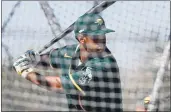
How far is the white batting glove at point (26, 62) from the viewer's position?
1.60 meters

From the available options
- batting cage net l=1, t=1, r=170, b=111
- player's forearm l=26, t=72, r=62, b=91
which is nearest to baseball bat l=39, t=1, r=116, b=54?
batting cage net l=1, t=1, r=170, b=111

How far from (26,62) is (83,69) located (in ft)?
0.76

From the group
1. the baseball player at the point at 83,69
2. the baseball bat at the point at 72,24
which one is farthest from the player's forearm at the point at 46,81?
the baseball bat at the point at 72,24

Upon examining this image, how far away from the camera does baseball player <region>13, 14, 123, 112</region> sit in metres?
1.54

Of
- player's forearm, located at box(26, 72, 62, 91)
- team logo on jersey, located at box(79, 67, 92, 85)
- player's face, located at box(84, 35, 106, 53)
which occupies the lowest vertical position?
player's forearm, located at box(26, 72, 62, 91)

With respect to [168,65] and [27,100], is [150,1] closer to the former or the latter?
[168,65]

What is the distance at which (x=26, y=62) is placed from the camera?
5.27 feet

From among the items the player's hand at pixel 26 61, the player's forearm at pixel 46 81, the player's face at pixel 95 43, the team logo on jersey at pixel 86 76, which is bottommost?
the player's forearm at pixel 46 81

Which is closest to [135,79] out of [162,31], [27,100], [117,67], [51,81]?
[117,67]

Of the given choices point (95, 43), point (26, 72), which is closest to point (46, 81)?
point (26, 72)

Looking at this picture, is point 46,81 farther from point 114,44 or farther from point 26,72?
point 114,44

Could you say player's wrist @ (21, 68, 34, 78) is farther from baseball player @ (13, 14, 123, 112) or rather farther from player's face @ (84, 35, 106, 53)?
player's face @ (84, 35, 106, 53)

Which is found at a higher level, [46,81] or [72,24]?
[72,24]

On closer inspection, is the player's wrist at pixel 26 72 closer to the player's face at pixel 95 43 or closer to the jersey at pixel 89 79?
the jersey at pixel 89 79
